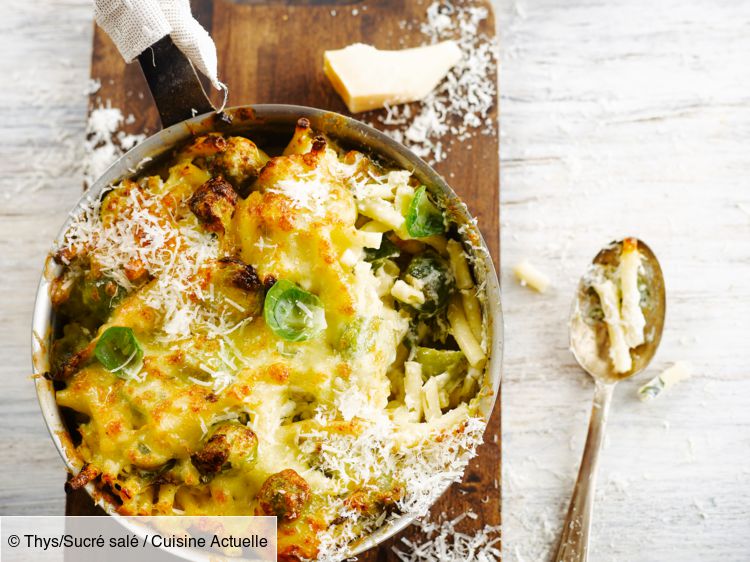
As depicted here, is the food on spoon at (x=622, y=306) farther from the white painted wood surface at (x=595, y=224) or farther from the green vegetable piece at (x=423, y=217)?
the green vegetable piece at (x=423, y=217)

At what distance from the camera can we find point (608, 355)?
3326 mm

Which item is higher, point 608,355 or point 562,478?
point 608,355

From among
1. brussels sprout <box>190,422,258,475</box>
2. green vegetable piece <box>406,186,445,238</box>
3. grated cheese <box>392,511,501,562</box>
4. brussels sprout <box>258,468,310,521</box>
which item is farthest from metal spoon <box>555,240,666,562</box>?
brussels sprout <box>190,422,258,475</box>

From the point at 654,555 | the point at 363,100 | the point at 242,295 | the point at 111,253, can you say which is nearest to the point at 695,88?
the point at 363,100

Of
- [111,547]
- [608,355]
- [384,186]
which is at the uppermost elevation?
[384,186]

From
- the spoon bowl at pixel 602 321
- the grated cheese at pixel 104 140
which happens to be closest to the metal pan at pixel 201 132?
the grated cheese at pixel 104 140

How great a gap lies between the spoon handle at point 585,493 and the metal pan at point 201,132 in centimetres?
87

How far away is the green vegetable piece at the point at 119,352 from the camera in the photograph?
8.07 feet

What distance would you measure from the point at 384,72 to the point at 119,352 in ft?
5.37

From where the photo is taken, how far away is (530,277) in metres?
3.41

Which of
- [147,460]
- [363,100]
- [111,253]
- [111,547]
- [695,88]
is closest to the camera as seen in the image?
[147,460]

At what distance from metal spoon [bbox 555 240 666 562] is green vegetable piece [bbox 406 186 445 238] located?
3.09 feet

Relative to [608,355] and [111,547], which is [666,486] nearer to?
[608,355]

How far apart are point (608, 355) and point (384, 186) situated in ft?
4.28
